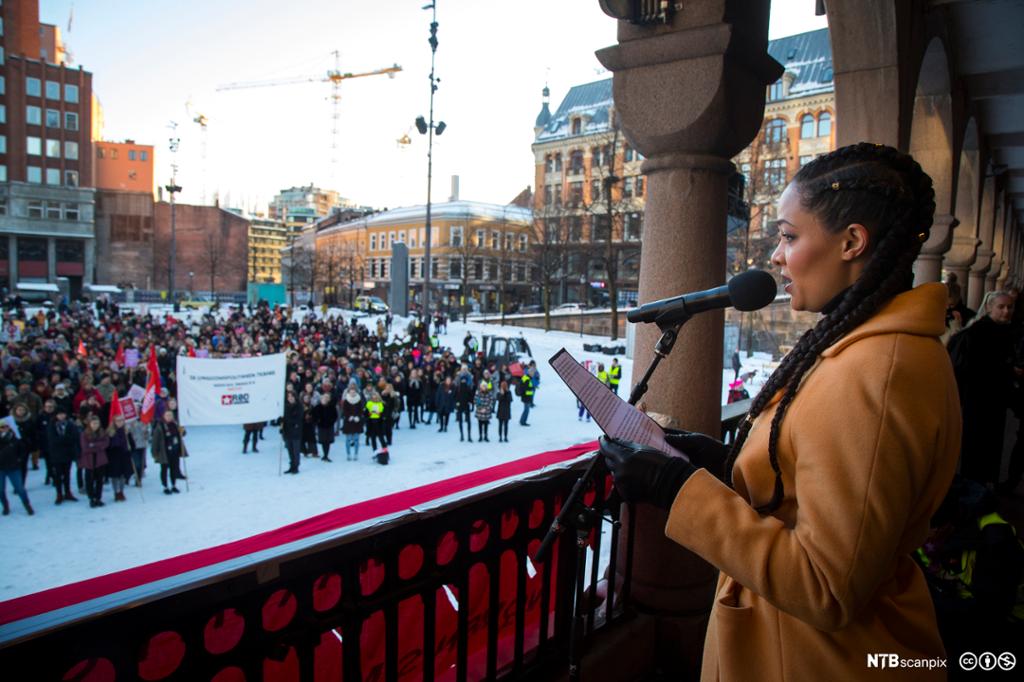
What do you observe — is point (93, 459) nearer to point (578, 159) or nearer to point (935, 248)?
point (935, 248)

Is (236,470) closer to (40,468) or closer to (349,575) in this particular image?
(40,468)

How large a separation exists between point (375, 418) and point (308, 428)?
1427 mm

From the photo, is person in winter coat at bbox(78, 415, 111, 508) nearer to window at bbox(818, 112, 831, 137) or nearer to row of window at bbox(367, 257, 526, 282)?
window at bbox(818, 112, 831, 137)

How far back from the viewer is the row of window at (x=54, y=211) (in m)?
57.2

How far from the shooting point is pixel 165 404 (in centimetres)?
1234

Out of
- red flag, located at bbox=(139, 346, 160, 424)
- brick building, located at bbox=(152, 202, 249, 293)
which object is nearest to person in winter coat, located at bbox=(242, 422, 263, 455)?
red flag, located at bbox=(139, 346, 160, 424)

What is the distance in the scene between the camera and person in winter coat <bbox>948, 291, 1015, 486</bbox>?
519 cm

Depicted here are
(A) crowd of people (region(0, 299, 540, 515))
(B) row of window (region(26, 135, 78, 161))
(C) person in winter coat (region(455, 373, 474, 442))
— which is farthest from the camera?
(B) row of window (region(26, 135, 78, 161))

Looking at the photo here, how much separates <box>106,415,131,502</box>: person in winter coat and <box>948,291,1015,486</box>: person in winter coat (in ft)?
38.4

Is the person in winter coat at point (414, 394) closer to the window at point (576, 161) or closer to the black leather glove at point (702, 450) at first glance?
the black leather glove at point (702, 450)

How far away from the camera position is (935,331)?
1249mm

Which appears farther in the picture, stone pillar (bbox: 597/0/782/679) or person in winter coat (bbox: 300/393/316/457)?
person in winter coat (bbox: 300/393/316/457)

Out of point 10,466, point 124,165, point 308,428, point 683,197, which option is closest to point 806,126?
point 308,428

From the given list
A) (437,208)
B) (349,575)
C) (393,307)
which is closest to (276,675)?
(349,575)
